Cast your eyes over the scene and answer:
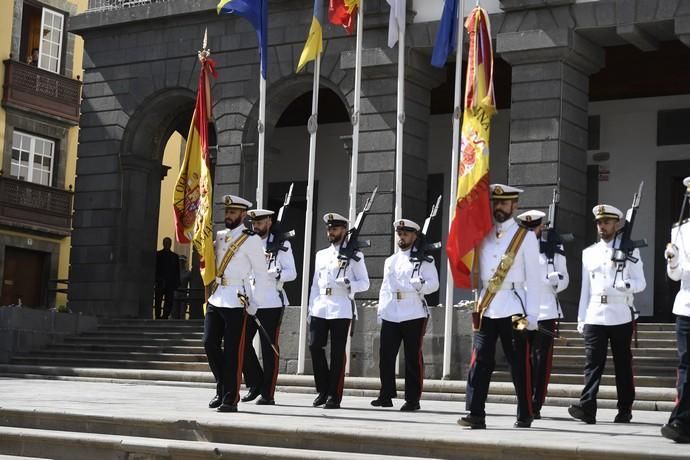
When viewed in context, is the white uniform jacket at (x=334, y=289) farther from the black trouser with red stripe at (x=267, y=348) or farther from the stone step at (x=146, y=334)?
the stone step at (x=146, y=334)

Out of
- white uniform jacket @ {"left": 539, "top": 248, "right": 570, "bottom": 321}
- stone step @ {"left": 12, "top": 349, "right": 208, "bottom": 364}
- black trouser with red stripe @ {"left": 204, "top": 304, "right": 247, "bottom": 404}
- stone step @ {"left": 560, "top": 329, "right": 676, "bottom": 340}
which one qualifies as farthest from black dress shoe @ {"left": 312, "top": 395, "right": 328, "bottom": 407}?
stone step @ {"left": 12, "top": 349, "right": 208, "bottom": 364}

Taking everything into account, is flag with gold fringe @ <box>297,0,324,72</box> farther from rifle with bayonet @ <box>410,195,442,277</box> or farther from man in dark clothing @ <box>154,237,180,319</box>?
man in dark clothing @ <box>154,237,180,319</box>

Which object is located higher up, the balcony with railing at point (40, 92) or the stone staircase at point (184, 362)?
the balcony with railing at point (40, 92)

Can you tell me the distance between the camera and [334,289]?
49.2 feet

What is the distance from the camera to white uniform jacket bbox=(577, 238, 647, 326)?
522 inches

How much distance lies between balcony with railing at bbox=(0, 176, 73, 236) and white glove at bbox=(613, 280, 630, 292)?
89.1ft

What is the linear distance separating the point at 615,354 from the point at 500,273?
2079 mm

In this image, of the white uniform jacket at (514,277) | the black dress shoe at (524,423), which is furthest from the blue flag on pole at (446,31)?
the black dress shoe at (524,423)

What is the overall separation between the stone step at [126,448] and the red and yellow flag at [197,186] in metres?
3.22

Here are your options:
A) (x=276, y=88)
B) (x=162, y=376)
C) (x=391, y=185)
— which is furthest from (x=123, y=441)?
(x=276, y=88)

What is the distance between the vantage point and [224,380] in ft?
44.8

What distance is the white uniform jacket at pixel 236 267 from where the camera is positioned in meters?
13.7

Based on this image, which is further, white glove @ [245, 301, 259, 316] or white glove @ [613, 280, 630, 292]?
white glove @ [245, 301, 259, 316]

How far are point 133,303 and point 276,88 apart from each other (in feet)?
16.7
